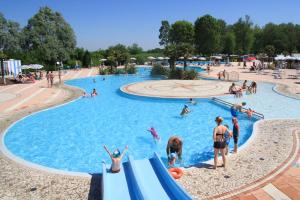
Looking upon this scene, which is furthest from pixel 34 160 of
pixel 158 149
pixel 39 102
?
pixel 39 102

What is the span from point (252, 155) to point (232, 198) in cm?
323

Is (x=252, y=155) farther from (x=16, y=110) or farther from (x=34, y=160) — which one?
(x=16, y=110)

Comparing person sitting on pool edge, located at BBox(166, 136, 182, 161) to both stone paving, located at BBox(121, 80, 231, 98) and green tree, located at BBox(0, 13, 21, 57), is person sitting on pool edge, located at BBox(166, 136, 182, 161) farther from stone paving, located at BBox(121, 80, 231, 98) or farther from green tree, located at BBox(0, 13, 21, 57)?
green tree, located at BBox(0, 13, 21, 57)

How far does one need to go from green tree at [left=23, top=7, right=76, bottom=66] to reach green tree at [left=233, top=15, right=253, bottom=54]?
51.0m

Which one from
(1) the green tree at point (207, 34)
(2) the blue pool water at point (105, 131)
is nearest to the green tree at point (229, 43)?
(1) the green tree at point (207, 34)

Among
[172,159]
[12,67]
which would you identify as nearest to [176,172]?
[172,159]

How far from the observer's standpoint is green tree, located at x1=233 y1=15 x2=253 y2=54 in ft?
267

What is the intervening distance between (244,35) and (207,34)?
1754 cm

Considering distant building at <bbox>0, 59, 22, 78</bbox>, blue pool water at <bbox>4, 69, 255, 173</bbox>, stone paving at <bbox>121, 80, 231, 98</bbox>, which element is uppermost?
distant building at <bbox>0, 59, 22, 78</bbox>

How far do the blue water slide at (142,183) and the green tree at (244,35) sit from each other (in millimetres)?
79703

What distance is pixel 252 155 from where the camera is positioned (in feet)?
31.8

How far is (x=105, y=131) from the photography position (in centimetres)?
1526

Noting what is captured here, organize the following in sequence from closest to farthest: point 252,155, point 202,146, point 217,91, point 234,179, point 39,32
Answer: point 234,179, point 252,155, point 202,146, point 217,91, point 39,32

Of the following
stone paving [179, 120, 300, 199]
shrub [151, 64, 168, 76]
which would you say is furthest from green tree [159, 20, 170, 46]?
stone paving [179, 120, 300, 199]
